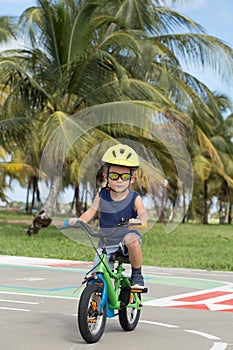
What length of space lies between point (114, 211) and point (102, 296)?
80 centimetres

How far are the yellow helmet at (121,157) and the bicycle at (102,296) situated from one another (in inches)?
21.8

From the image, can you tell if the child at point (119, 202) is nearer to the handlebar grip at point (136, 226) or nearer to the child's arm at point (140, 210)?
the child's arm at point (140, 210)

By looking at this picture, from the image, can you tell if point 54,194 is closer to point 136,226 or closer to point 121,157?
point 121,157

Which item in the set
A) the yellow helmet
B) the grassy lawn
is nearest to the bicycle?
the yellow helmet

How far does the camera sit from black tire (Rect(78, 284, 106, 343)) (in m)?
6.88

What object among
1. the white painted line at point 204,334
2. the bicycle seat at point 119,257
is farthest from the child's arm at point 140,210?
the white painted line at point 204,334

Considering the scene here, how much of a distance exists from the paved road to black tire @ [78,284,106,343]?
116 mm

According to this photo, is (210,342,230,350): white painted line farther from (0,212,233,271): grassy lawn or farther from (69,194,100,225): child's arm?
(0,212,233,271): grassy lawn

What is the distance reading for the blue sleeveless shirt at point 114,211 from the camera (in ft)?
23.9

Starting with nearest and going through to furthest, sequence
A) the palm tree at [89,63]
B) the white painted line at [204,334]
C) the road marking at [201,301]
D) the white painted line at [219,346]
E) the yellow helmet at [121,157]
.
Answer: the white painted line at [219,346] < the yellow helmet at [121,157] < the white painted line at [204,334] < the road marking at [201,301] < the palm tree at [89,63]

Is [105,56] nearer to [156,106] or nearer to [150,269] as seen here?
[156,106]

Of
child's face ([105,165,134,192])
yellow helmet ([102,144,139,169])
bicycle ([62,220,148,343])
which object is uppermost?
yellow helmet ([102,144,139,169])

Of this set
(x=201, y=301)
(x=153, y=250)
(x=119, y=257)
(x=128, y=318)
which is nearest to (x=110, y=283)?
(x=119, y=257)

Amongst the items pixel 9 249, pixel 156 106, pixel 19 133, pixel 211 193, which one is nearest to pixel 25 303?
pixel 9 249
